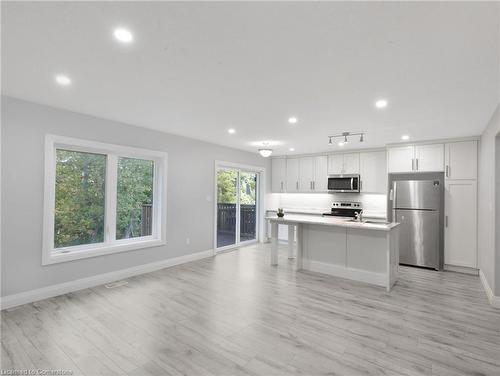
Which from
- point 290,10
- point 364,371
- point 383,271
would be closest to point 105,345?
point 364,371

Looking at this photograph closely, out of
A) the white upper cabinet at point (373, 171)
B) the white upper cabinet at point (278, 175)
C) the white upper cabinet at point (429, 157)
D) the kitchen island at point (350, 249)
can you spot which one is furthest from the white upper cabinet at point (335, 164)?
the kitchen island at point (350, 249)

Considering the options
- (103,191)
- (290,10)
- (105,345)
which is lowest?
(105,345)

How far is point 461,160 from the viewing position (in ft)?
16.0

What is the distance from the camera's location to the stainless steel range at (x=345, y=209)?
6.54 metres

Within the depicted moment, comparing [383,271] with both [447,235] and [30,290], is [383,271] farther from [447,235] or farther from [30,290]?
[30,290]

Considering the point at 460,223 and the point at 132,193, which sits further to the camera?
the point at 460,223

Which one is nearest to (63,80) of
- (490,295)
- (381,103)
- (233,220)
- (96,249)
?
(96,249)

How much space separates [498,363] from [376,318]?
1.01 m

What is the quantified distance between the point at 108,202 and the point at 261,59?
3353 mm

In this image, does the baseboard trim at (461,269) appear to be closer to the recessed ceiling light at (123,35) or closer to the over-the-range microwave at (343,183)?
the over-the-range microwave at (343,183)

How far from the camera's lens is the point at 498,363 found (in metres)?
2.20

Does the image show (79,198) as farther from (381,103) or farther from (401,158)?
(401,158)

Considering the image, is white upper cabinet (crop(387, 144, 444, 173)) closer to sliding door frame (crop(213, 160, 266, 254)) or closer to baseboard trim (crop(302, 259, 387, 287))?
baseboard trim (crop(302, 259, 387, 287))

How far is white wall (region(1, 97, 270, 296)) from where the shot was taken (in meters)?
3.14
